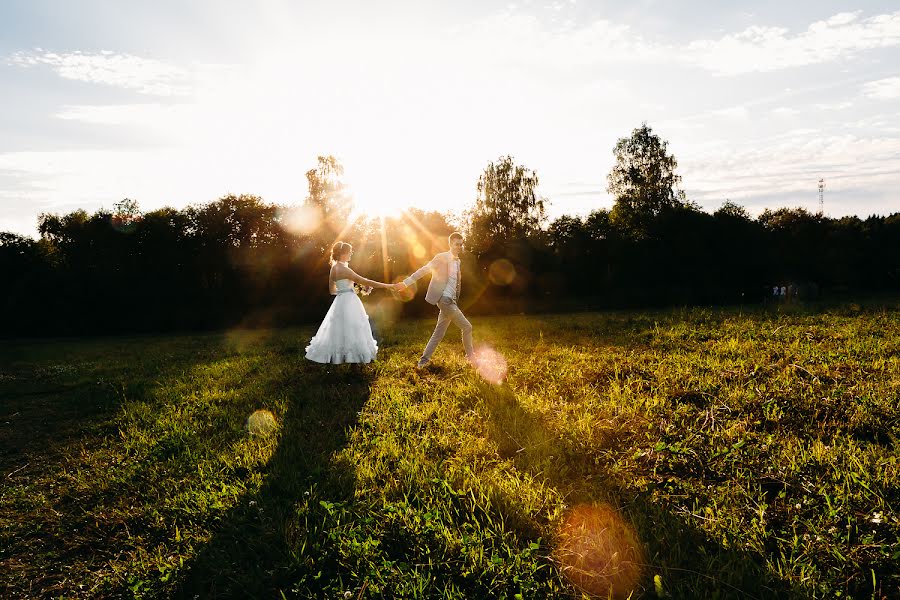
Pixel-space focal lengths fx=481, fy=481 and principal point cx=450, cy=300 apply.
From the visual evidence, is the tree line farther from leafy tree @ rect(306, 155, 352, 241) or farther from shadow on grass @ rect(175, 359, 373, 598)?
shadow on grass @ rect(175, 359, 373, 598)

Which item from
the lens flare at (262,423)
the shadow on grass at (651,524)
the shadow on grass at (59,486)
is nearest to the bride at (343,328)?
the lens flare at (262,423)

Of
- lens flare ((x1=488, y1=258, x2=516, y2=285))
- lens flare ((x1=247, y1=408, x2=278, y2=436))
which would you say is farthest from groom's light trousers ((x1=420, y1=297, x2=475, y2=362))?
lens flare ((x1=488, y1=258, x2=516, y2=285))

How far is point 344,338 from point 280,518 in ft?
20.9

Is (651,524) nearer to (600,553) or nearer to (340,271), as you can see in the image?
(600,553)

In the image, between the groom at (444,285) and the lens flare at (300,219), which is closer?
the groom at (444,285)

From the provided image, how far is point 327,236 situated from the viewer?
4003cm

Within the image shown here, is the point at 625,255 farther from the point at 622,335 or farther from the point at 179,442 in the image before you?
the point at 179,442

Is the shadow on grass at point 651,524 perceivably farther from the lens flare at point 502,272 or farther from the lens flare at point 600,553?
the lens flare at point 502,272

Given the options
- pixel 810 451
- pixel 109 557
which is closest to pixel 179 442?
pixel 109 557

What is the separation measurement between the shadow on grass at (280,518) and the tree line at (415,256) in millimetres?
26599

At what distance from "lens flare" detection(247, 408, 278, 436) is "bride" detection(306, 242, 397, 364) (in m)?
2.86

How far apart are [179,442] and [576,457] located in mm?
4942

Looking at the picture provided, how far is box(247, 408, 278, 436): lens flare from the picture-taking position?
625cm

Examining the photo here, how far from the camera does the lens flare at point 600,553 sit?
2.93 metres
